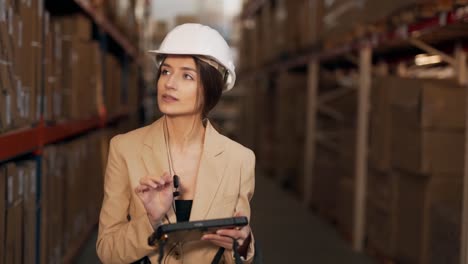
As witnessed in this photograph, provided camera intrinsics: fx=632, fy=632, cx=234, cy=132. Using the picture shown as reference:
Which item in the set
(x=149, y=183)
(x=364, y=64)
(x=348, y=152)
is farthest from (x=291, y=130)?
(x=149, y=183)

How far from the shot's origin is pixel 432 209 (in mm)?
4020

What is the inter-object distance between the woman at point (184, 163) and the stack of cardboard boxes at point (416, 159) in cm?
250

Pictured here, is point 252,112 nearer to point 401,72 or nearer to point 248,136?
point 248,136

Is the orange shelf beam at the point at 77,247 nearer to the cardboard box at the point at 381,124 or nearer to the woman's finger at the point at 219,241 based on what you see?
the cardboard box at the point at 381,124

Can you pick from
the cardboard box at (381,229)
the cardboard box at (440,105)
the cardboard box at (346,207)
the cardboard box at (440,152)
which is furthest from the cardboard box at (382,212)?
the cardboard box at (440,105)

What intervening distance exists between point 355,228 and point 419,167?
1300 millimetres

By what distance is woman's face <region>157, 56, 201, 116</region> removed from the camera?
183cm

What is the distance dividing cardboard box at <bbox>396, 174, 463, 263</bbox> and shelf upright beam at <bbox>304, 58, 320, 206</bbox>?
2.53 m

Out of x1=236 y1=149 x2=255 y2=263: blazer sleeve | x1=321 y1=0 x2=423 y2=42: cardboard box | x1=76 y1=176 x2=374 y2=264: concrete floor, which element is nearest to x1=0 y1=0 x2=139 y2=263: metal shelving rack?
x1=76 y1=176 x2=374 y2=264: concrete floor

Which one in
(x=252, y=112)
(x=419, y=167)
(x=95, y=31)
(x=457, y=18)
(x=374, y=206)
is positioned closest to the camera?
(x=457, y=18)

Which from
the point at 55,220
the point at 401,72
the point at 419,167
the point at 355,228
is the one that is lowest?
the point at 355,228

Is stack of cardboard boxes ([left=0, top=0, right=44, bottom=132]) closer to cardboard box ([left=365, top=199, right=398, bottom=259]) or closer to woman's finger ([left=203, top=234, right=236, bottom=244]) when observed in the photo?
woman's finger ([left=203, top=234, right=236, bottom=244])

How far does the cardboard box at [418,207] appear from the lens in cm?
413

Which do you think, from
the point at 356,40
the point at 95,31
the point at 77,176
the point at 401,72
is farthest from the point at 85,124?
the point at 401,72
